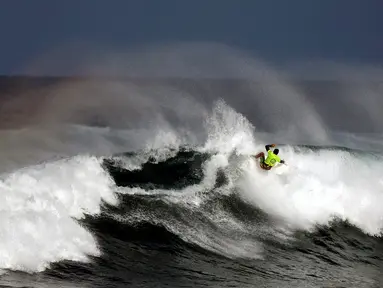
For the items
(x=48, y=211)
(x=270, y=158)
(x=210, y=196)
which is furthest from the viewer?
(x=270, y=158)

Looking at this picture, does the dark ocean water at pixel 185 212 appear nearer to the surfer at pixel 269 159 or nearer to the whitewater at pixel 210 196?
→ the whitewater at pixel 210 196

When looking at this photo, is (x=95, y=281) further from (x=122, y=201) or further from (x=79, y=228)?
(x=122, y=201)

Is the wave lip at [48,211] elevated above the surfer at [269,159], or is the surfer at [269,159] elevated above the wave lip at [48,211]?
the surfer at [269,159]

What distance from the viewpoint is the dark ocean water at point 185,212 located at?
12992 mm

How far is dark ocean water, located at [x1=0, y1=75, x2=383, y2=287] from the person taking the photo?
13.0 m

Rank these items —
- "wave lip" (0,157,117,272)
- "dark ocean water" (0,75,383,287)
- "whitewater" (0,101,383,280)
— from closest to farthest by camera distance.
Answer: "wave lip" (0,157,117,272), "dark ocean water" (0,75,383,287), "whitewater" (0,101,383,280)

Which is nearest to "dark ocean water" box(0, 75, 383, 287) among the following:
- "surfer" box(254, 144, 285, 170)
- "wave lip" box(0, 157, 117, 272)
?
"wave lip" box(0, 157, 117, 272)

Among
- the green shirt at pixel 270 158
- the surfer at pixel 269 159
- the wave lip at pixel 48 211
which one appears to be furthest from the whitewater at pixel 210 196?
the green shirt at pixel 270 158

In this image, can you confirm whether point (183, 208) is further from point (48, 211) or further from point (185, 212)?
point (48, 211)

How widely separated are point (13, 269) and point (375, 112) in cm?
3693

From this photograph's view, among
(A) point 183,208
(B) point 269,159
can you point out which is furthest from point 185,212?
(B) point 269,159

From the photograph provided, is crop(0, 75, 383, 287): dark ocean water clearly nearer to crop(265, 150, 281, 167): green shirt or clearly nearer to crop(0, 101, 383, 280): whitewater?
crop(0, 101, 383, 280): whitewater

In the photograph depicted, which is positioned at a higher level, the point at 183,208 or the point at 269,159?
the point at 269,159

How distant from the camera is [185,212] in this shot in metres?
16.8
